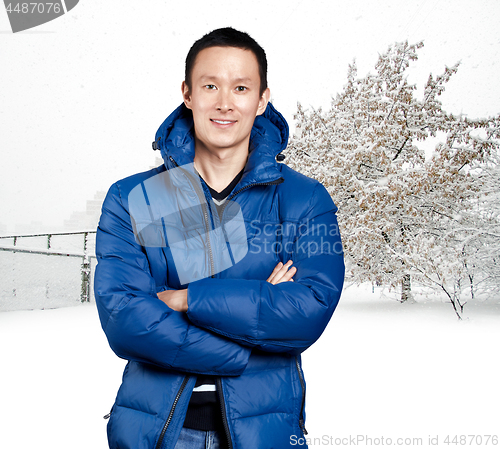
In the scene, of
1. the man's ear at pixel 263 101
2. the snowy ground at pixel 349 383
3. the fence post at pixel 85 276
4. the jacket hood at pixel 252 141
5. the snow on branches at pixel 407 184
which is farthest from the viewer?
the fence post at pixel 85 276

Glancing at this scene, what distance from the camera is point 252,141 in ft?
6.39

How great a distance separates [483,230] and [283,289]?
8534mm

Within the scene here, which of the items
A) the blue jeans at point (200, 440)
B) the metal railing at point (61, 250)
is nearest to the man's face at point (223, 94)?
the blue jeans at point (200, 440)

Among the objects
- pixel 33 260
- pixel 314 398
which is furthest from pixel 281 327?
pixel 33 260

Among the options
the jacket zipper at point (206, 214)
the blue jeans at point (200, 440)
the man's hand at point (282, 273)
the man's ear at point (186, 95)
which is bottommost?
the blue jeans at point (200, 440)

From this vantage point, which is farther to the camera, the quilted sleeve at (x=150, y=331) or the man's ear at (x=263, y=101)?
the man's ear at (x=263, y=101)

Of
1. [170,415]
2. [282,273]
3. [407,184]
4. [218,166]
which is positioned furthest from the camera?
[407,184]

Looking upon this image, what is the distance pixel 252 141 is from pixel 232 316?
92 centimetres

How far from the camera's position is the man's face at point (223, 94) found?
1698mm

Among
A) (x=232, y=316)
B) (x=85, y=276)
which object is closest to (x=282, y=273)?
(x=232, y=316)

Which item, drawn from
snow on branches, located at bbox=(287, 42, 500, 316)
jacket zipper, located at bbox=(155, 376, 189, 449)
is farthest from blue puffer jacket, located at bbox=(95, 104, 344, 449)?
snow on branches, located at bbox=(287, 42, 500, 316)

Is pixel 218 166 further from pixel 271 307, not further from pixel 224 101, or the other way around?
pixel 271 307

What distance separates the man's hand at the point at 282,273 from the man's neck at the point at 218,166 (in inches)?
19.0

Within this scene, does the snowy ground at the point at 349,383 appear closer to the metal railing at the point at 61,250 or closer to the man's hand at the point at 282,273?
the man's hand at the point at 282,273
